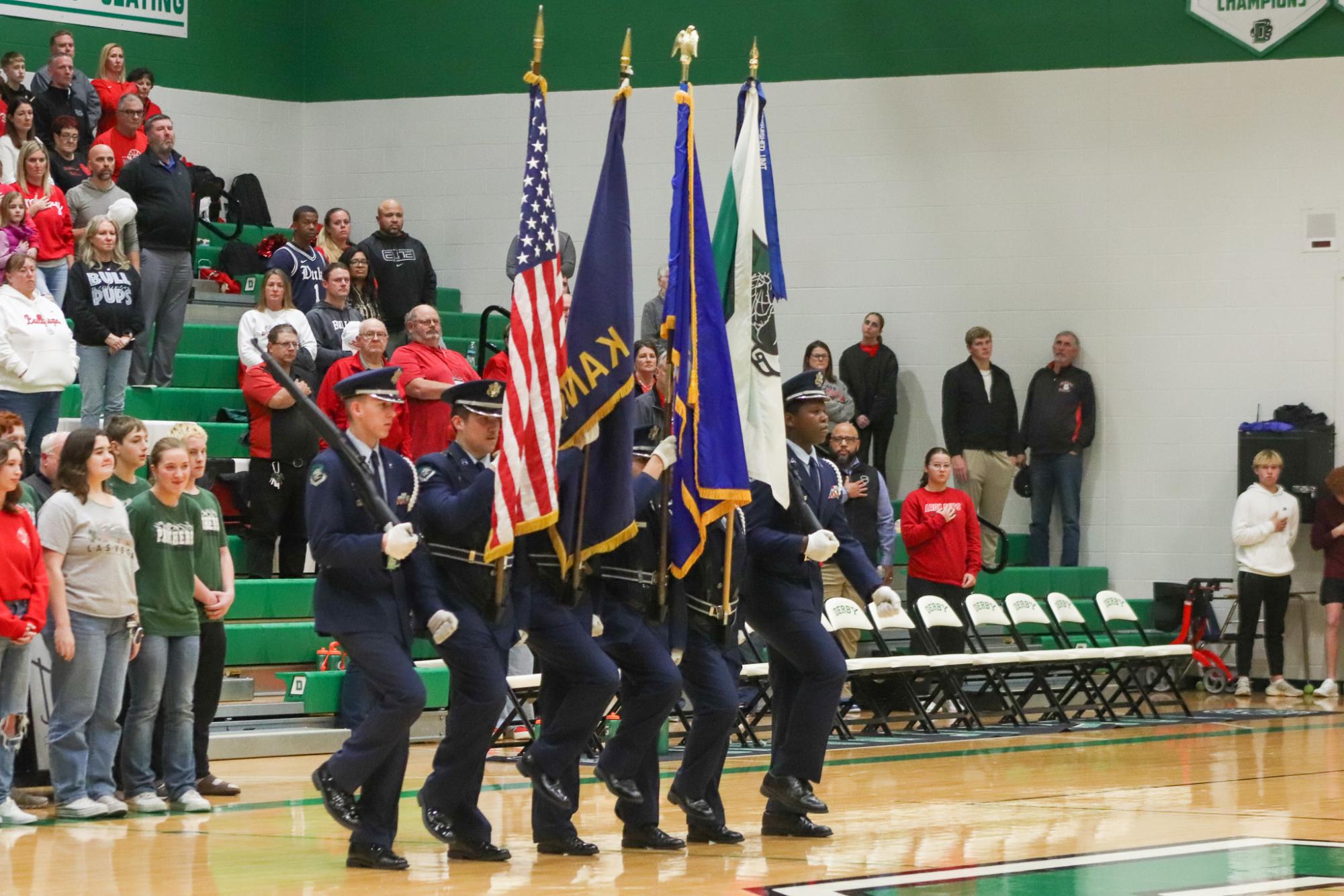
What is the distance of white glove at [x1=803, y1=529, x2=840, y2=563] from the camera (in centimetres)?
714

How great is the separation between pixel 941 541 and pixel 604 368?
255 inches

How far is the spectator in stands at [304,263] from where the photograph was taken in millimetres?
14156

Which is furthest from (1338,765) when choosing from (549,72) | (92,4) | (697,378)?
(92,4)

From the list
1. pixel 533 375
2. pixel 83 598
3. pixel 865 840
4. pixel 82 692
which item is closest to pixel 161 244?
pixel 83 598

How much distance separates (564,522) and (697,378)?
3.08 feet

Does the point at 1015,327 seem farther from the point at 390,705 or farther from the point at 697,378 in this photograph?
the point at 390,705

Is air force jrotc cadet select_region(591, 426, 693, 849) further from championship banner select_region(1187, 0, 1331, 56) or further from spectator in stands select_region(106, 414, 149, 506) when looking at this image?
championship banner select_region(1187, 0, 1331, 56)

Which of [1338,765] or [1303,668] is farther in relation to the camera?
[1303,668]

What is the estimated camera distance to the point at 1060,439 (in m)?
15.8

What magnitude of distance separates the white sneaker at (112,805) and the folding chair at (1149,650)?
24.5 feet

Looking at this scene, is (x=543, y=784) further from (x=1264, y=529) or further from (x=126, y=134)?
(x=1264, y=529)

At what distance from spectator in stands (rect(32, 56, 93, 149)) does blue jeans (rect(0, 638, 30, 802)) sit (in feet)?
24.4

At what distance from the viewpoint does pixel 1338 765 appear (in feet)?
32.8

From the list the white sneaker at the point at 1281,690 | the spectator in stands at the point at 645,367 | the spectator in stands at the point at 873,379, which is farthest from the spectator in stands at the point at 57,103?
the white sneaker at the point at 1281,690
